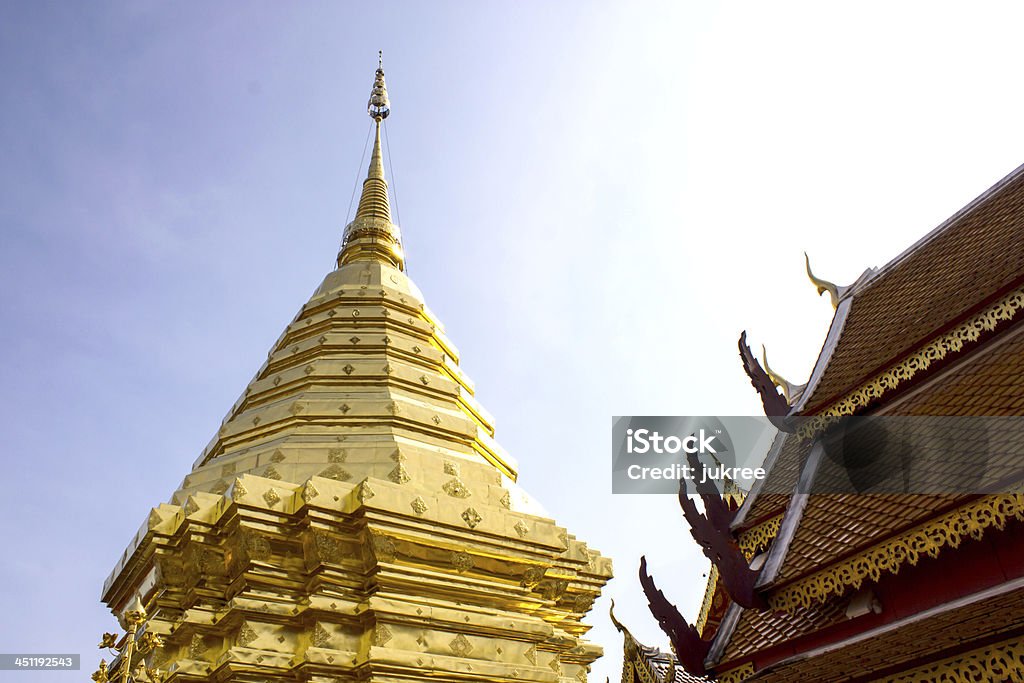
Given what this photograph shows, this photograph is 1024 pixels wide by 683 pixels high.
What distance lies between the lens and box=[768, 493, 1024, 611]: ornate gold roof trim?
311 cm

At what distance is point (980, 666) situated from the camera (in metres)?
3.17

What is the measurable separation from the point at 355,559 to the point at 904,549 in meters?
5.93

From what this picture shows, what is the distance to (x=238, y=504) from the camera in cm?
814

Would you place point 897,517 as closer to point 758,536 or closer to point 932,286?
point 758,536

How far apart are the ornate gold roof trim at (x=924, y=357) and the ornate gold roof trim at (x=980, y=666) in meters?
1.62

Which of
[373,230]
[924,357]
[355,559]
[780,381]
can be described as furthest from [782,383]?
[373,230]

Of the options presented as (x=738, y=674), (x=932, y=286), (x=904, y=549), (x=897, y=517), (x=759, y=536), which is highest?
(x=932, y=286)

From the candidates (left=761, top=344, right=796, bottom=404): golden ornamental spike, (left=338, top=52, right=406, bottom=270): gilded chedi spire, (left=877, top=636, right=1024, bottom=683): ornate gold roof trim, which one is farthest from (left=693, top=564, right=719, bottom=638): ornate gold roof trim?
(left=338, top=52, right=406, bottom=270): gilded chedi spire

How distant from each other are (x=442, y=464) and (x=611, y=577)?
9.47ft

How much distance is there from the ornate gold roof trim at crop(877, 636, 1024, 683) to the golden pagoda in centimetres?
538

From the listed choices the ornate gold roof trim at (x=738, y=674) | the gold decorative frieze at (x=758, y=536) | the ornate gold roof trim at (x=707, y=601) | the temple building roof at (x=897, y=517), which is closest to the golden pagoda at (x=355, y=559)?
the ornate gold roof trim at (x=707, y=601)

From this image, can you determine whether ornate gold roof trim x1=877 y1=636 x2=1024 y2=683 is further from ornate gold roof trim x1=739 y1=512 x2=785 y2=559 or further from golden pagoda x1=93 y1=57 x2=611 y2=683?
golden pagoda x1=93 y1=57 x2=611 y2=683

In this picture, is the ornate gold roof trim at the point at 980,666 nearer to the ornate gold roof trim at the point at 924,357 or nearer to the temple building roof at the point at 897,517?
the temple building roof at the point at 897,517

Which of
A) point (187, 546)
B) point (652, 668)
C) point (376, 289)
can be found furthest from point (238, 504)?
point (376, 289)
